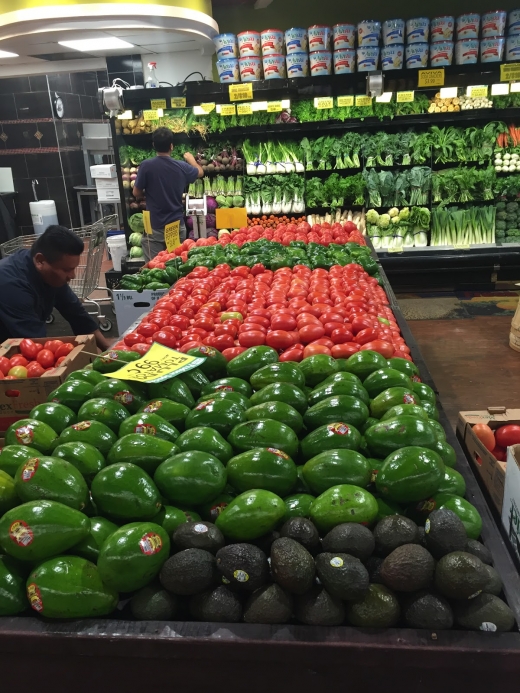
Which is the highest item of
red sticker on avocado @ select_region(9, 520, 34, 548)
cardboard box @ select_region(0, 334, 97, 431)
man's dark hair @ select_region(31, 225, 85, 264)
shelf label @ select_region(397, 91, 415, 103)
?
shelf label @ select_region(397, 91, 415, 103)

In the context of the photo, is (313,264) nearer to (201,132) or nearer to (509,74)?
(201,132)

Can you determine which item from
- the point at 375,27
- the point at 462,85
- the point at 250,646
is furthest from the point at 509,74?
the point at 250,646

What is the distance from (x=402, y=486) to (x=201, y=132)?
6.71m

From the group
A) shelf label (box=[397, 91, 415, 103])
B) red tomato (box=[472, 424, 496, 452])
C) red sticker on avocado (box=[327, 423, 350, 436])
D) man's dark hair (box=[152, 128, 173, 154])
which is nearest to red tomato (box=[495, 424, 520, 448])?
red tomato (box=[472, 424, 496, 452])

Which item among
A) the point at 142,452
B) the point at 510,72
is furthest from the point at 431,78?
the point at 142,452

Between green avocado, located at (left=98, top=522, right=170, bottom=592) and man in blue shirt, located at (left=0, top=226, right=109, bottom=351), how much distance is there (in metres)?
2.64

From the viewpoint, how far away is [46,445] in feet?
5.52

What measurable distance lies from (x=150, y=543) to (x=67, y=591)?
0.64ft

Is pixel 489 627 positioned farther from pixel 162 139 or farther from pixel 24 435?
pixel 162 139

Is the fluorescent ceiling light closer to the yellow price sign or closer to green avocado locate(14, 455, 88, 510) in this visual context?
the yellow price sign

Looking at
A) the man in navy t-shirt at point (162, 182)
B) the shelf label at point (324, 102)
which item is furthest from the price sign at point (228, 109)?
the shelf label at point (324, 102)

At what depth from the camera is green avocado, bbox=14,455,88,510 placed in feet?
4.51

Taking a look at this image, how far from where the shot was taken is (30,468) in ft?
4.61

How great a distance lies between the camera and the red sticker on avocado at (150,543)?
49.3 inches
